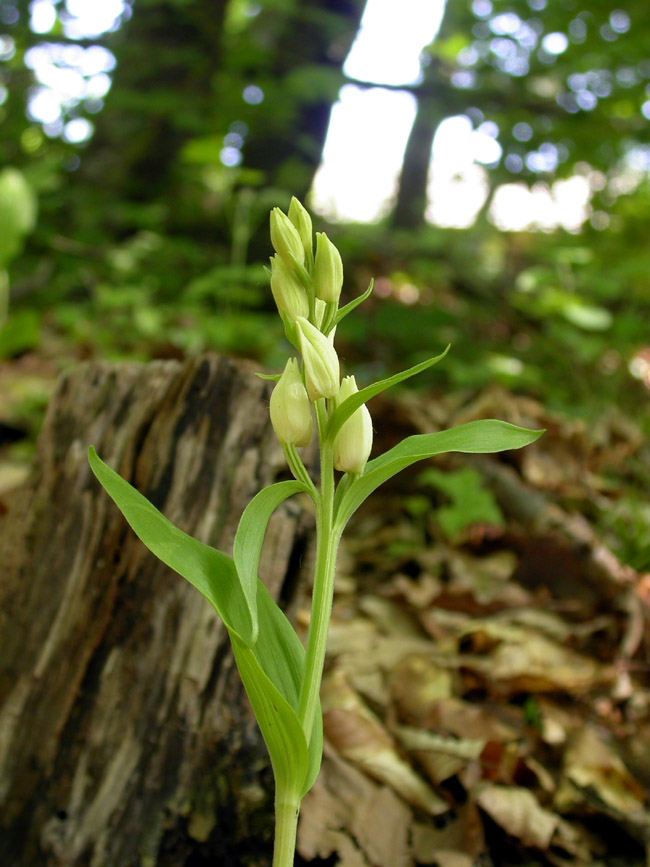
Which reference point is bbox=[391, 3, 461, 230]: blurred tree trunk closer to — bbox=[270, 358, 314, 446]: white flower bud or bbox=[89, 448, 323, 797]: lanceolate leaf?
bbox=[270, 358, 314, 446]: white flower bud

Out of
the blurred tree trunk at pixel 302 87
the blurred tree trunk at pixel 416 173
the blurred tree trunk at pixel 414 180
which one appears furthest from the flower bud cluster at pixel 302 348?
the blurred tree trunk at pixel 414 180

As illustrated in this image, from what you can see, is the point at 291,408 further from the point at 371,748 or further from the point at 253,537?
the point at 371,748

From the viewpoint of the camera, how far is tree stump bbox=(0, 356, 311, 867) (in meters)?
1.25

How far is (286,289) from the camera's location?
967 millimetres

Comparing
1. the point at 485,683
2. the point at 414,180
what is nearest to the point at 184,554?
the point at 485,683

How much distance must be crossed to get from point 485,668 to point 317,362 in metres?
1.21

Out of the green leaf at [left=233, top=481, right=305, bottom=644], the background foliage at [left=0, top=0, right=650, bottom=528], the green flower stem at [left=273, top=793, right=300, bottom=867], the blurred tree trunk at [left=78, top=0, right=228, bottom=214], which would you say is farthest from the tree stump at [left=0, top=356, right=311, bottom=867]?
the blurred tree trunk at [left=78, top=0, right=228, bottom=214]

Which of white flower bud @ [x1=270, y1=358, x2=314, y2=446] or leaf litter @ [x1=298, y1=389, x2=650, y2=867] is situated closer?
white flower bud @ [x1=270, y1=358, x2=314, y2=446]

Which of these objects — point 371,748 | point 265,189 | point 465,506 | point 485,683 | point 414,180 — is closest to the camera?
point 371,748

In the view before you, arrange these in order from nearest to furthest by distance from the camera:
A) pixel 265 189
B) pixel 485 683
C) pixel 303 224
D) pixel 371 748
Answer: pixel 303 224 → pixel 371 748 → pixel 485 683 → pixel 265 189

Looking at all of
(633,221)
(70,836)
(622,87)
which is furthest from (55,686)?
(633,221)

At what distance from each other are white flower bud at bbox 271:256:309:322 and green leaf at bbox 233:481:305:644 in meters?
0.23

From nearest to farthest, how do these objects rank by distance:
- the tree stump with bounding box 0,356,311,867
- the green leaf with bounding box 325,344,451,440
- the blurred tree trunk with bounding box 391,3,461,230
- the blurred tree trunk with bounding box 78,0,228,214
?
the green leaf with bounding box 325,344,451,440
the tree stump with bounding box 0,356,311,867
the blurred tree trunk with bounding box 78,0,228,214
the blurred tree trunk with bounding box 391,3,461,230

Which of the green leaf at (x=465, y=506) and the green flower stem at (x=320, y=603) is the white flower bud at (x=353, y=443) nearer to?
the green flower stem at (x=320, y=603)
